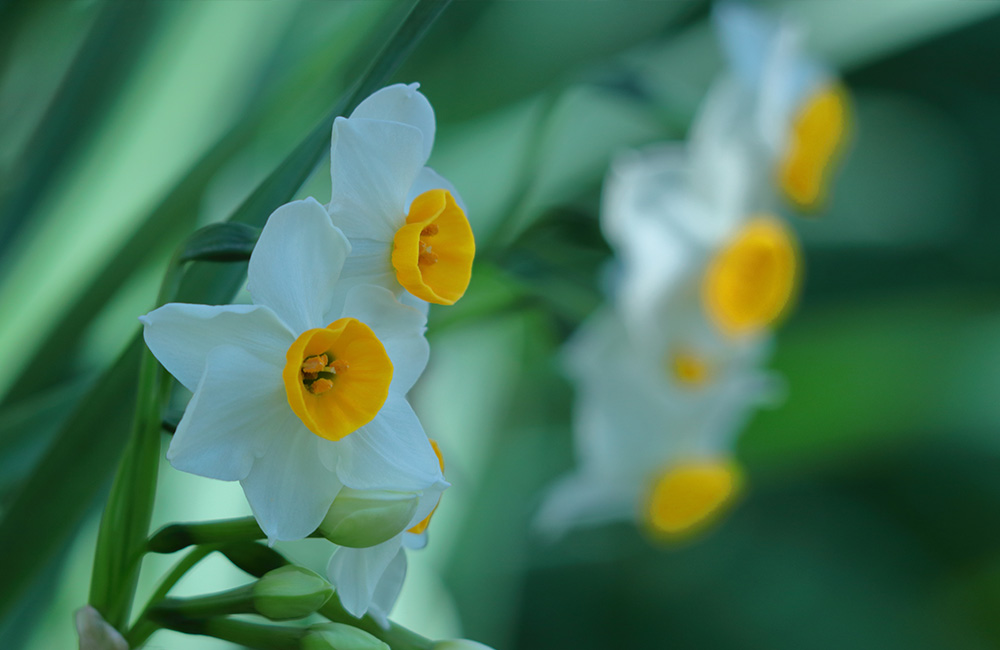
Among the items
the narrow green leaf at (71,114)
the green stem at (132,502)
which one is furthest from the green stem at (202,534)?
the narrow green leaf at (71,114)

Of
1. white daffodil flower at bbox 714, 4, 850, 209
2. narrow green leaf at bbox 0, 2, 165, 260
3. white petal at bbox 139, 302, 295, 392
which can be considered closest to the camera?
white petal at bbox 139, 302, 295, 392

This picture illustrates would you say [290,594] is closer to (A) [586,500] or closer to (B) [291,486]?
(B) [291,486]

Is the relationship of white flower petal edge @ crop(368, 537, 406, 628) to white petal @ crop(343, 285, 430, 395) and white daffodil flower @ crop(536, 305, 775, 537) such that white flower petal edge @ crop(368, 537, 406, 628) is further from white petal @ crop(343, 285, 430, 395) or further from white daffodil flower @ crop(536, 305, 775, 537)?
white daffodil flower @ crop(536, 305, 775, 537)

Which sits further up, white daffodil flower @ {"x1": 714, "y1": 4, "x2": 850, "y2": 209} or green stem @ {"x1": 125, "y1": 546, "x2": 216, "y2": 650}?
white daffodil flower @ {"x1": 714, "y1": 4, "x2": 850, "y2": 209}

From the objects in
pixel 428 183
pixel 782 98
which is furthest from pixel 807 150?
pixel 428 183

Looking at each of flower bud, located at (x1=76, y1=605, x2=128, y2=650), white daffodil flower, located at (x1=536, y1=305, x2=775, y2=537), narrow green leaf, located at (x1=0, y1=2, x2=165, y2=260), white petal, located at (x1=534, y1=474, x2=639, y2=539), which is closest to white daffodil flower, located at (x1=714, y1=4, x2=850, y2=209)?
white daffodil flower, located at (x1=536, y1=305, x2=775, y2=537)

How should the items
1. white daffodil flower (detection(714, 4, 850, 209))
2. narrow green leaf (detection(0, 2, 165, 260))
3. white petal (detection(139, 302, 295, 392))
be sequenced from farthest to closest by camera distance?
1. white daffodil flower (detection(714, 4, 850, 209))
2. narrow green leaf (detection(0, 2, 165, 260))
3. white petal (detection(139, 302, 295, 392))

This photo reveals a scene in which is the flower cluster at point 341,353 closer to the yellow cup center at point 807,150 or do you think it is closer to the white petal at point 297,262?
the white petal at point 297,262

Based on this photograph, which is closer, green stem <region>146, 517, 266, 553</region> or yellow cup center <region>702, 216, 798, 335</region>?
green stem <region>146, 517, 266, 553</region>
